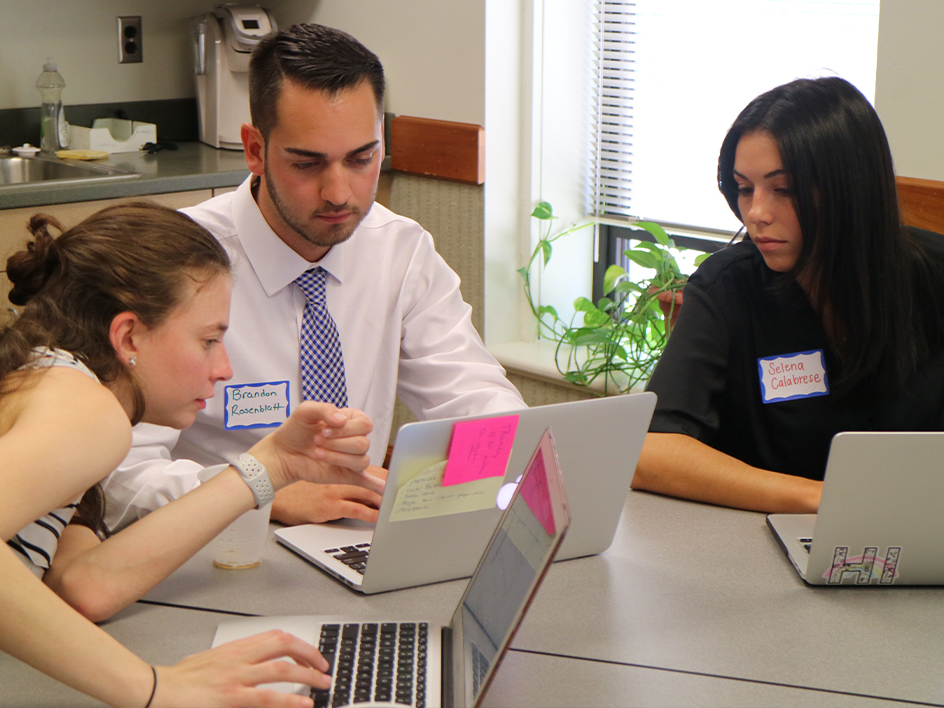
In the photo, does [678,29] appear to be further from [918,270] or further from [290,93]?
[290,93]

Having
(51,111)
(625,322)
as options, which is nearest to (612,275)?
(625,322)

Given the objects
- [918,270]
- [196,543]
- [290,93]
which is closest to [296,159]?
[290,93]

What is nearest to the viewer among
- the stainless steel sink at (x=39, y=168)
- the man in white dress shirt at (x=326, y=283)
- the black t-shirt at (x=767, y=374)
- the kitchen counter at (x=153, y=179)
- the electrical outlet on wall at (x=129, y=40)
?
the man in white dress shirt at (x=326, y=283)

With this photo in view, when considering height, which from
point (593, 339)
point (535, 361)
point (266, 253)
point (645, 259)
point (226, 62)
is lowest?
point (535, 361)

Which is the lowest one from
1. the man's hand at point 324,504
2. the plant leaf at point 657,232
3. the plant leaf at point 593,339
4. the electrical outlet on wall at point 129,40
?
the plant leaf at point 593,339

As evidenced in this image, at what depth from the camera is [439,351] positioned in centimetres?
181

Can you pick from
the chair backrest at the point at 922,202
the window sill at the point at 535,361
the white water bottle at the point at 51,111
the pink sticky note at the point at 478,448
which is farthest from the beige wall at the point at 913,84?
the white water bottle at the point at 51,111

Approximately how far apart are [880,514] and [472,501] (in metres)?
0.47

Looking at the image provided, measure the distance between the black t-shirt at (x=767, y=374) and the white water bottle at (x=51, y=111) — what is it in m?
2.24

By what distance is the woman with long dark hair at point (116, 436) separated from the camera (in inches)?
35.3

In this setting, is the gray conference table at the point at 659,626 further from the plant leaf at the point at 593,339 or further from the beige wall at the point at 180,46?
the beige wall at the point at 180,46

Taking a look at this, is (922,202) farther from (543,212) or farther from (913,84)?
(543,212)

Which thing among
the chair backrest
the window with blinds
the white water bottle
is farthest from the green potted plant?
the white water bottle

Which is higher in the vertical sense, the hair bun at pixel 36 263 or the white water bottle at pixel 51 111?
the white water bottle at pixel 51 111
